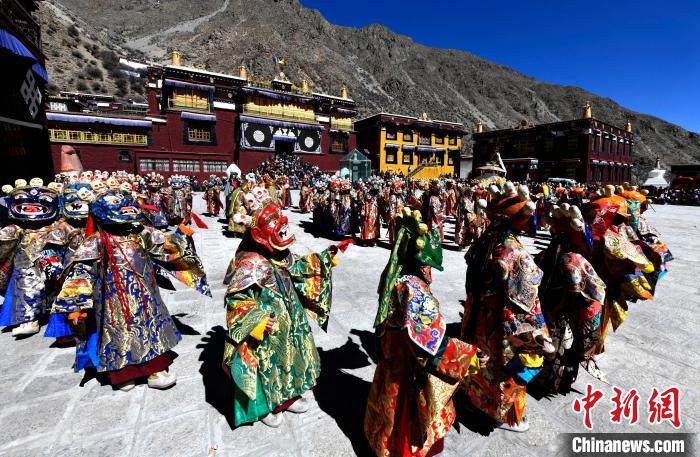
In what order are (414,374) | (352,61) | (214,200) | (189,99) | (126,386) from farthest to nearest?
1. (352,61)
2. (189,99)
3. (214,200)
4. (126,386)
5. (414,374)

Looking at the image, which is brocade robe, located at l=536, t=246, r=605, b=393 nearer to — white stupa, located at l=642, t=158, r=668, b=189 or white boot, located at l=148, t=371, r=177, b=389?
white boot, located at l=148, t=371, r=177, b=389

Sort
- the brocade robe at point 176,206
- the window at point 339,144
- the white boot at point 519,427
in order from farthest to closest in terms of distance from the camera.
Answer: the window at point 339,144
the brocade robe at point 176,206
the white boot at point 519,427

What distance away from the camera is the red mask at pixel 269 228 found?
8.25 feet

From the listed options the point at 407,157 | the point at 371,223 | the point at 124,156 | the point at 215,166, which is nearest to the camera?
the point at 371,223

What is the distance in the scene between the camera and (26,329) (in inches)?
165

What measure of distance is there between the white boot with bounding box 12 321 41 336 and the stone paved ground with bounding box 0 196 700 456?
105mm

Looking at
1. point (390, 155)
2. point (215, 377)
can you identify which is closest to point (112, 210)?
point (215, 377)

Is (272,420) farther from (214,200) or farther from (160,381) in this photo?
(214,200)

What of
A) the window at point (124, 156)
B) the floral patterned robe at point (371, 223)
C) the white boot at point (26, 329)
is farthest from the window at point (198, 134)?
the white boot at point (26, 329)

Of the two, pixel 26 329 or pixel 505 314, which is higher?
pixel 505 314

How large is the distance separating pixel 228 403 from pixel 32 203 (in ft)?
11.9

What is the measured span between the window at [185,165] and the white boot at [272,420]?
29525 mm

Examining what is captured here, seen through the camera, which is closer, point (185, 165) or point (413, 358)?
point (413, 358)

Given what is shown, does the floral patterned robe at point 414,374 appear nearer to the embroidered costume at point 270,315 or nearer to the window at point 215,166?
the embroidered costume at point 270,315
